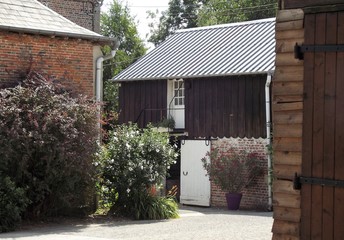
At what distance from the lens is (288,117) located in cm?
756

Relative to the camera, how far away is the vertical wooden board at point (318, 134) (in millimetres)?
7176

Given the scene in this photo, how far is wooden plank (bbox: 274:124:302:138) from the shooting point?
7.47m

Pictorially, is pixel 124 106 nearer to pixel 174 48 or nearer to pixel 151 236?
pixel 174 48

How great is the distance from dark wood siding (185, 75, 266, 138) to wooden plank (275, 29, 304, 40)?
55.8 ft

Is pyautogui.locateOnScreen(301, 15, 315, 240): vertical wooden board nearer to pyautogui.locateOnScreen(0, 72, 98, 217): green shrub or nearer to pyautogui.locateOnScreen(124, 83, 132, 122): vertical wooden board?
pyautogui.locateOnScreen(0, 72, 98, 217): green shrub

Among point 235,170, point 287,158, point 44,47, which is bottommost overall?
point 235,170

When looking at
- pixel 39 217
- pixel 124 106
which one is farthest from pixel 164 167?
pixel 124 106

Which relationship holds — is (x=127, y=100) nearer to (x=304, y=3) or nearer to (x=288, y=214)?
(x=304, y=3)

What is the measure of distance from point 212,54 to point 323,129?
20513 mm

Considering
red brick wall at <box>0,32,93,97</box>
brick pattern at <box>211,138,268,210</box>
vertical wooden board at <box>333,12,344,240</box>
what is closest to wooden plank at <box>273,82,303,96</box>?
vertical wooden board at <box>333,12,344,240</box>

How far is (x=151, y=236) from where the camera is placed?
14.2m

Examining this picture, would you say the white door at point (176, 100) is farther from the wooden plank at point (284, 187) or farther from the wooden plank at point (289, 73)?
the wooden plank at point (284, 187)

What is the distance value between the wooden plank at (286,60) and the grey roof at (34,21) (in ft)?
33.7

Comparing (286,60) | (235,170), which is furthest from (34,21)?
(286,60)
